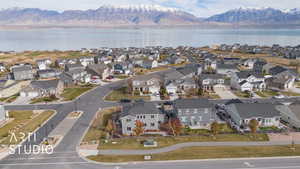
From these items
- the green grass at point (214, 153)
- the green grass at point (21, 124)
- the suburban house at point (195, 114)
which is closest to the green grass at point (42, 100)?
the green grass at point (21, 124)

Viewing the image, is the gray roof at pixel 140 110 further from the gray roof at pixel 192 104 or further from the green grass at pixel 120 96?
the green grass at pixel 120 96

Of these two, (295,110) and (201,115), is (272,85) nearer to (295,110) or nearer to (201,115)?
(295,110)

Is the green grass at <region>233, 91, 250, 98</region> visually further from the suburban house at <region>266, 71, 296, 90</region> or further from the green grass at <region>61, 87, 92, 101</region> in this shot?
the green grass at <region>61, 87, 92, 101</region>

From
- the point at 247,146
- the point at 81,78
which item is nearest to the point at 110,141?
the point at 247,146

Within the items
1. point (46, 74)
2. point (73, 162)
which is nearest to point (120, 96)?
point (73, 162)

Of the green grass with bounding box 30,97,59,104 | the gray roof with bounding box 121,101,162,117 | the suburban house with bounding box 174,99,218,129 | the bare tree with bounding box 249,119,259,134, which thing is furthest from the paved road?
the green grass with bounding box 30,97,59,104

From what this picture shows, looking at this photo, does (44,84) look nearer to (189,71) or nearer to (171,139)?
(171,139)
